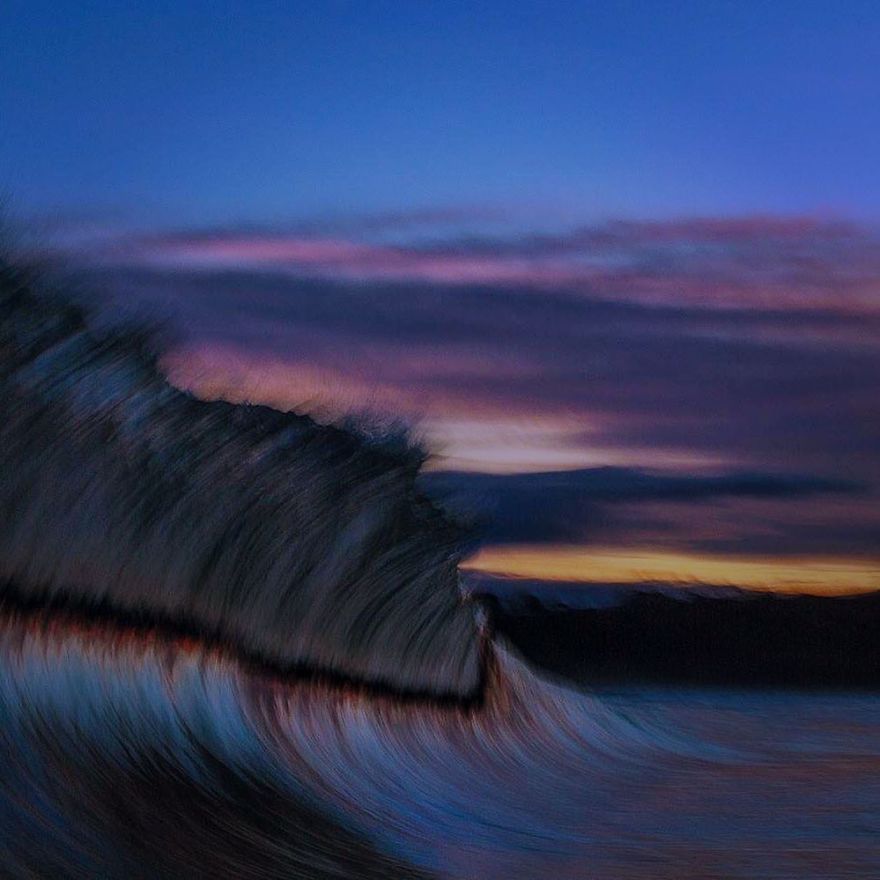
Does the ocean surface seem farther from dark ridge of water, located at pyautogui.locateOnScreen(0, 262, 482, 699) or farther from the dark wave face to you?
dark ridge of water, located at pyautogui.locateOnScreen(0, 262, 482, 699)

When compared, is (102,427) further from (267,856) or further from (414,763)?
(414,763)

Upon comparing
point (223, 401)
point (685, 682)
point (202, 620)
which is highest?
point (685, 682)

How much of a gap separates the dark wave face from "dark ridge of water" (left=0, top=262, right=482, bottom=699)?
2cm

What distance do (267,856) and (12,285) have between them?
6.42ft

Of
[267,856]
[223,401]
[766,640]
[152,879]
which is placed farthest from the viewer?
[766,640]

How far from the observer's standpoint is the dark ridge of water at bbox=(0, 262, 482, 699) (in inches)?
200

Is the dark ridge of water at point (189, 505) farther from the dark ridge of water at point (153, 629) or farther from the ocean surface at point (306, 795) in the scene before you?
the ocean surface at point (306, 795)

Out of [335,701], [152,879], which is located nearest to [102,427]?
[152,879]

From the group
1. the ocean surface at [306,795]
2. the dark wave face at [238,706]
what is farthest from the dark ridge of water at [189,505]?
the ocean surface at [306,795]

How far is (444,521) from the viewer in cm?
1320

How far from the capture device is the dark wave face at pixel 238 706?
13.7 ft

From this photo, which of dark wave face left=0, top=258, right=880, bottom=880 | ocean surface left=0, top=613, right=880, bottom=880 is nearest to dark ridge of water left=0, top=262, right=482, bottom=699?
dark wave face left=0, top=258, right=880, bottom=880

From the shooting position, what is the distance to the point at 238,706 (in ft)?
22.6

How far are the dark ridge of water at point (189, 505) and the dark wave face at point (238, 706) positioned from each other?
0.02 metres
